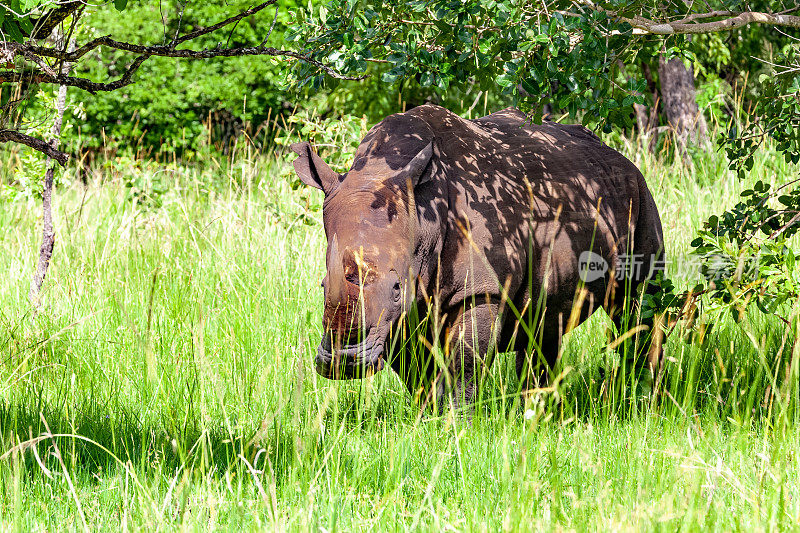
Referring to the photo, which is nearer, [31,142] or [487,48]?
[31,142]

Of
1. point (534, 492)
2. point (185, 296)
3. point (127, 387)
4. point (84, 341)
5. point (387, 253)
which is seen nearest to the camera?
point (534, 492)

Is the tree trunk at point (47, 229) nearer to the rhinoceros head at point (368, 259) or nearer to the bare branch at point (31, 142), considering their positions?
the bare branch at point (31, 142)

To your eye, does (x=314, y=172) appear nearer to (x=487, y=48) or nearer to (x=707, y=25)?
(x=487, y=48)

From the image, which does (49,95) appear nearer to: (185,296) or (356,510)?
(185,296)

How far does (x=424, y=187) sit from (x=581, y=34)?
2.79ft

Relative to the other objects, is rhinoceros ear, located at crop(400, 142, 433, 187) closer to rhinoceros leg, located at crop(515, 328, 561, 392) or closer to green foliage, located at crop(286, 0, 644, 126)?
green foliage, located at crop(286, 0, 644, 126)

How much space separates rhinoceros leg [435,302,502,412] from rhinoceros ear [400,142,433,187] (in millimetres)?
564

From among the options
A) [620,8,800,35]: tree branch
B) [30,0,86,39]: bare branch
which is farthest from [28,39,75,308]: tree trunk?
[620,8,800,35]: tree branch

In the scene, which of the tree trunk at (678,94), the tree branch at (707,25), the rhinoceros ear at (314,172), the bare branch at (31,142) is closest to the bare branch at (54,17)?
the bare branch at (31,142)

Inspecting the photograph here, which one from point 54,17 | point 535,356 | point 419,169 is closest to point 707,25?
point 419,169

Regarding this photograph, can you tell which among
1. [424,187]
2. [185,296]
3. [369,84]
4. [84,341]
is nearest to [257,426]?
[424,187]

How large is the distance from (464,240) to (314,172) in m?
0.68

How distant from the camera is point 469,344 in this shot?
11.7 ft

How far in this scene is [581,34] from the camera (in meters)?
3.39
